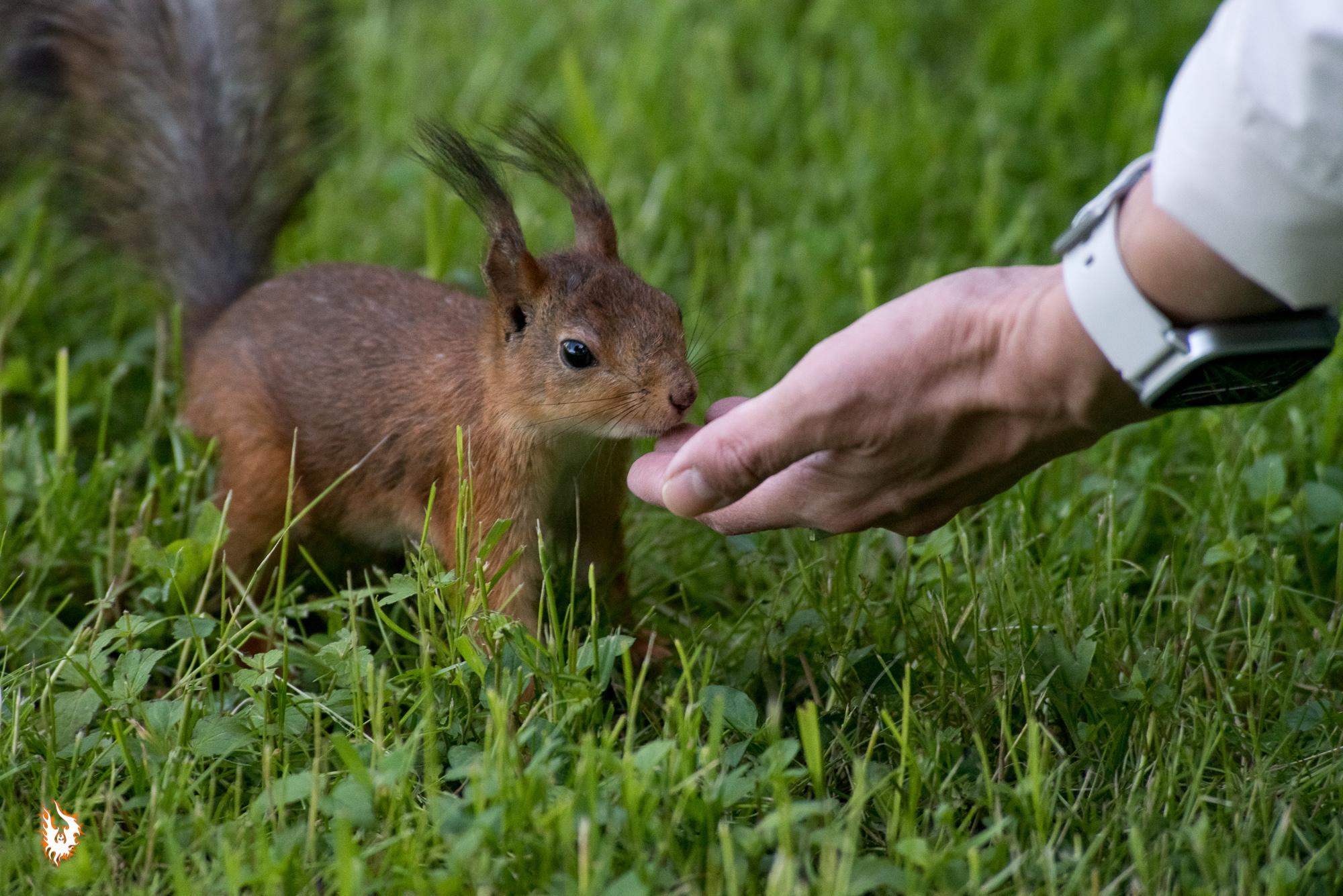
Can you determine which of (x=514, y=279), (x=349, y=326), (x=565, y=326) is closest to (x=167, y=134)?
(x=349, y=326)

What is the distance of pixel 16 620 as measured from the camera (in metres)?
1.88

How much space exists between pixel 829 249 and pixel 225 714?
5.74 ft

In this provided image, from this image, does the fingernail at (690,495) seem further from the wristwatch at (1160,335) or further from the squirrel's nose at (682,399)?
the wristwatch at (1160,335)

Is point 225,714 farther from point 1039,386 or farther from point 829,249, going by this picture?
point 829,249

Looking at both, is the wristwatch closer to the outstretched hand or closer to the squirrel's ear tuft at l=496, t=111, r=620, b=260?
the outstretched hand

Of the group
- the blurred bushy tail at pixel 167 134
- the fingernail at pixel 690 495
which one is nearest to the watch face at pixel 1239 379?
the fingernail at pixel 690 495

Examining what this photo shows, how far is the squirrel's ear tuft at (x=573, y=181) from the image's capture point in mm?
1789

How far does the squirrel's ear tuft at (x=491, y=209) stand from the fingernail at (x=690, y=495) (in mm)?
445

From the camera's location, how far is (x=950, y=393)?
1.45m

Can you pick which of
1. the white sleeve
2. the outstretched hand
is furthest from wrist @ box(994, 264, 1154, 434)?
the white sleeve

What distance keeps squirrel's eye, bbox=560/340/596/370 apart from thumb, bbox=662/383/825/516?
295 millimetres

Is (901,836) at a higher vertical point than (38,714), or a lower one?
lower

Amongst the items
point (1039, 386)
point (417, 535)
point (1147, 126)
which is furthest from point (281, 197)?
point (1147, 126)

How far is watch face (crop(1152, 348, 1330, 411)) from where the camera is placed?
4.36 feet
